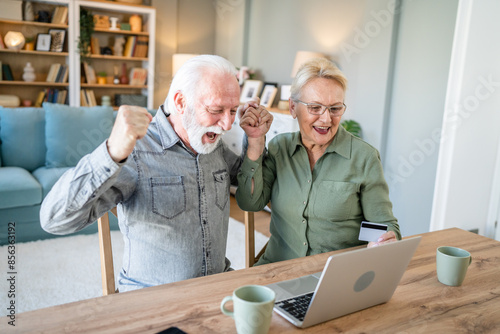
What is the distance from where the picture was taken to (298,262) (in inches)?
50.8

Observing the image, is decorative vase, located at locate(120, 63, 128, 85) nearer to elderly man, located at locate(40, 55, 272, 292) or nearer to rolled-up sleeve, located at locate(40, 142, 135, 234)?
elderly man, located at locate(40, 55, 272, 292)

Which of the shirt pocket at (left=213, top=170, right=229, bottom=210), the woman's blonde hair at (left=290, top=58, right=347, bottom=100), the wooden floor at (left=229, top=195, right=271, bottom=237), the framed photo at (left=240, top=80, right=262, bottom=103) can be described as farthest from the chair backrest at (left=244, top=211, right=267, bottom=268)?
the framed photo at (left=240, top=80, right=262, bottom=103)

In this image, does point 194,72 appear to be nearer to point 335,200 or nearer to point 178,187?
point 178,187

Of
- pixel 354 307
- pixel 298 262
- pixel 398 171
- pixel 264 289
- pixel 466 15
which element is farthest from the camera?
pixel 398 171

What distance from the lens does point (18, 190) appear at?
312 cm

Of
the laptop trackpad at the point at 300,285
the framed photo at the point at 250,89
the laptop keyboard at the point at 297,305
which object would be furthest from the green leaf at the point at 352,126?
the laptop keyboard at the point at 297,305

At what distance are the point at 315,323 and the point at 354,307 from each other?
0.11 metres

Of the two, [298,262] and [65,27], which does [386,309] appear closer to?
[298,262]

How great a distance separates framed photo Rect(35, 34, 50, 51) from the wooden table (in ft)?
16.1

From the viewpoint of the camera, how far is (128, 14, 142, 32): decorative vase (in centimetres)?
562

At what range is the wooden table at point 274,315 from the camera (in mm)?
907

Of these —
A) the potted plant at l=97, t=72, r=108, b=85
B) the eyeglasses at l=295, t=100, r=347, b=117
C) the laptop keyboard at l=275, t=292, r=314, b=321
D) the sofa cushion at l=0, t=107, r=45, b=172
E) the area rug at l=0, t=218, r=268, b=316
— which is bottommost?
the area rug at l=0, t=218, r=268, b=316

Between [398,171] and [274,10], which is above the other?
[274,10]

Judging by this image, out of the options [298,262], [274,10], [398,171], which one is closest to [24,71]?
[274,10]
